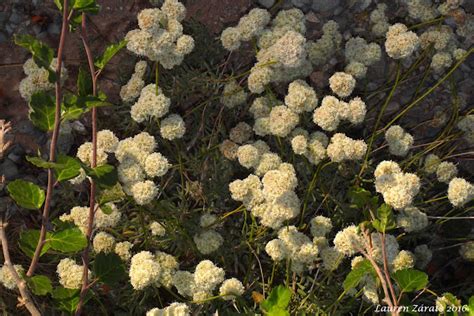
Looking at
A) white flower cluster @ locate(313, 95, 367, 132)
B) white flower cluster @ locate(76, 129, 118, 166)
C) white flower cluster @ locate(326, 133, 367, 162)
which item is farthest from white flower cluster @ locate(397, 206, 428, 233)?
white flower cluster @ locate(76, 129, 118, 166)

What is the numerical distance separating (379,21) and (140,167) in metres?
2.47

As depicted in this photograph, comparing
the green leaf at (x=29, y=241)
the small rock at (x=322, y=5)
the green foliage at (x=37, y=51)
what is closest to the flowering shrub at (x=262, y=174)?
the small rock at (x=322, y=5)

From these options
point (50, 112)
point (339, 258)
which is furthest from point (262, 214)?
point (50, 112)

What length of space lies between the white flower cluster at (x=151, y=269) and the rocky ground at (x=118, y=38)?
4.85 ft

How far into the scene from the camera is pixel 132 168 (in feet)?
14.4

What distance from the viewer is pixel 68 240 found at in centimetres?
369

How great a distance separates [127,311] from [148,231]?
652 millimetres

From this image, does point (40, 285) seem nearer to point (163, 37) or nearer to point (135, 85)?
point (135, 85)

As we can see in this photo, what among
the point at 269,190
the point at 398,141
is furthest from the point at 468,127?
the point at 269,190

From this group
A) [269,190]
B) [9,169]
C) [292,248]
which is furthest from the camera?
[9,169]

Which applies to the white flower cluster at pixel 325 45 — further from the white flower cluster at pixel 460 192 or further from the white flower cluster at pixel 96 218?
the white flower cluster at pixel 96 218

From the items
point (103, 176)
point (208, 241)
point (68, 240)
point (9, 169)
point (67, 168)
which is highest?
point (67, 168)

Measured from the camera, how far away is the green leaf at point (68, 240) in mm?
3668

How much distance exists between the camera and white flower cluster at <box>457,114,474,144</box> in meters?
5.07
